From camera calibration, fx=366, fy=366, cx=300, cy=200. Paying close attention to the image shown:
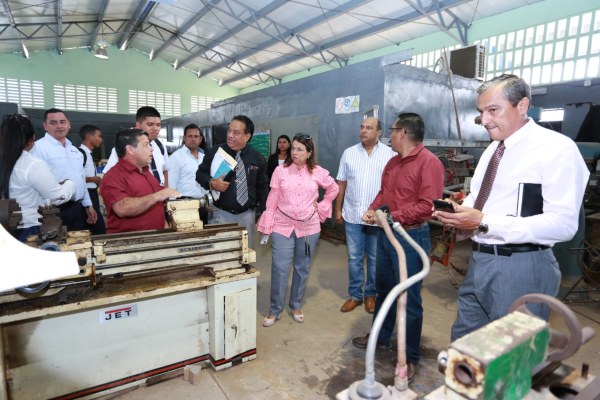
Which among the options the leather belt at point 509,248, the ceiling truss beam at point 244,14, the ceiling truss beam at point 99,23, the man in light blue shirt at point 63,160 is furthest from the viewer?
the ceiling truss beam at point 99,23

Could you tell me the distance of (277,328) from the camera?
2.53 meters

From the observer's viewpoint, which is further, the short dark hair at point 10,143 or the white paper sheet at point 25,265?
the short dark hair at point 10,143

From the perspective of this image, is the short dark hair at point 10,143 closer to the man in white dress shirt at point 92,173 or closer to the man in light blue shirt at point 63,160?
the man in light blue shirt at point 63,160

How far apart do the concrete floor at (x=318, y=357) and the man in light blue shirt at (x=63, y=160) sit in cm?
160

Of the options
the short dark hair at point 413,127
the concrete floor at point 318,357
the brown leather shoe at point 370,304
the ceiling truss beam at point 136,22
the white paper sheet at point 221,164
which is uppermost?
the ceiling truss beam at point 136,22

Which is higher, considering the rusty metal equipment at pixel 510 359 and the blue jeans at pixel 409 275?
the rusty metal equipment at pixel 510 359

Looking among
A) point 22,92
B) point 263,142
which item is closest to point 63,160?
point 263,142

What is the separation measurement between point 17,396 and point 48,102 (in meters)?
12.8

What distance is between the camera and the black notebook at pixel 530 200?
1.26 metres

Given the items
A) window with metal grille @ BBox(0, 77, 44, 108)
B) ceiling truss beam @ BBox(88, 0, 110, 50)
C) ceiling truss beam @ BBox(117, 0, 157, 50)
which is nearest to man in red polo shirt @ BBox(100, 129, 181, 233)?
ceiling truss beam @ BBox(117, 0, 157, 50)

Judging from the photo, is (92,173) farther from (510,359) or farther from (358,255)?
(510,359)

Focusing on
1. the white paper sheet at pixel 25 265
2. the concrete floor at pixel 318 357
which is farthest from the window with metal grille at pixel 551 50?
the white paper sheet at pixel 25 265

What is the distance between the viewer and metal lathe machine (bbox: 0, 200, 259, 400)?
5.06 ft

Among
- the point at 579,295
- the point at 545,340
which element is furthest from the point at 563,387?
the point at 579,295
